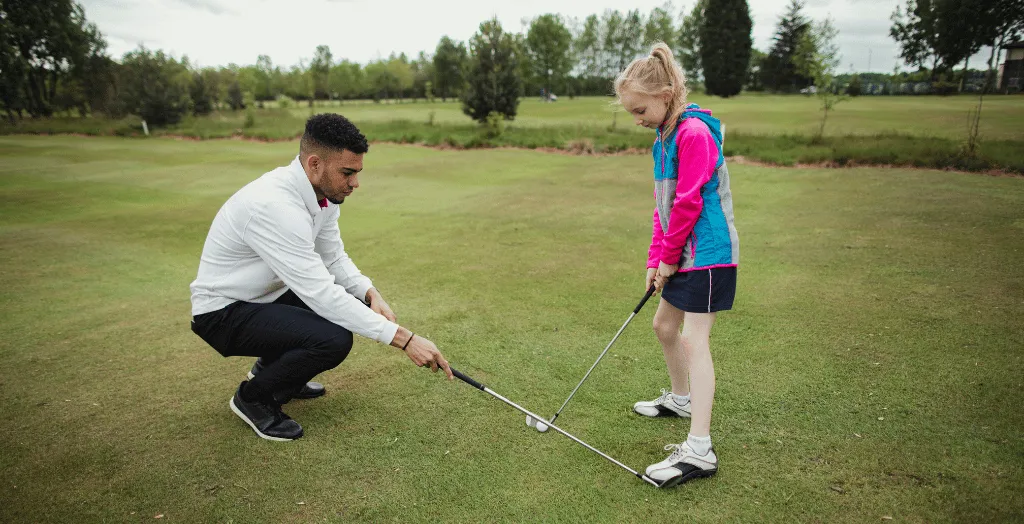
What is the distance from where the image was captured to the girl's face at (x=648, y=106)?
2877 mm

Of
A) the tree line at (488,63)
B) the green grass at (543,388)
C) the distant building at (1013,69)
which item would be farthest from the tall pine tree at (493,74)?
the green grass at (543,388)

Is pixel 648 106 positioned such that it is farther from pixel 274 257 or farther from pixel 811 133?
pixel 811 133

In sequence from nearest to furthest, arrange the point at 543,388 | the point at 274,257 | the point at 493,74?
the point at 274,257 → the point at 543,388 → the point at 493,74

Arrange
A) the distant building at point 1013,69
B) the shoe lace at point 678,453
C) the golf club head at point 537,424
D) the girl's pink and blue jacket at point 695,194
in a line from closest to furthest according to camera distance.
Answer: the girl's pink and blue jacket at point 695,194 < the shoe lace at point 678,453 < the golf club head at point 537,424 < the distant building at point 1013,69

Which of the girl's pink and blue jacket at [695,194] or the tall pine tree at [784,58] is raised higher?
the tall pine tree at [784,58]

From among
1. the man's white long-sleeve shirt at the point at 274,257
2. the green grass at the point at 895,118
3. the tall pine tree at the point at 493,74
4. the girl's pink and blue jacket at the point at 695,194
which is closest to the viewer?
the girl's pink and blue jacket at the point at 695,194

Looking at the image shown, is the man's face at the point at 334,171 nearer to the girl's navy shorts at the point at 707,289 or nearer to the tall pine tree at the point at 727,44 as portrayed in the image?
the girl's navy shorts at the point at 707,289

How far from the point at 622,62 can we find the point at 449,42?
27230mm

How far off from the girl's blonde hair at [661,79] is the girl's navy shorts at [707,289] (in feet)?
2.53

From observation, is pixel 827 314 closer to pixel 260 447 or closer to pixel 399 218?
pixel 260 447

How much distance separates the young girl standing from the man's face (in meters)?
1.60

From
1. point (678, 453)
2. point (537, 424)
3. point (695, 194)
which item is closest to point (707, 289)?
point (695, 194)

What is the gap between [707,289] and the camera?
2.90 meters

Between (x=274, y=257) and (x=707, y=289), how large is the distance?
2.42m
